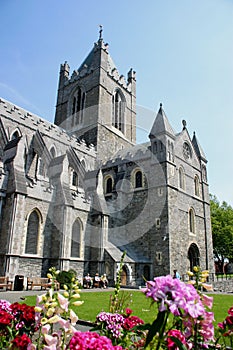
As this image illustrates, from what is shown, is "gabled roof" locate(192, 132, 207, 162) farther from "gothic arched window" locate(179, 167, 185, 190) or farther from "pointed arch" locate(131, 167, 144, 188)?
"pointed arch" locate(131, 167, 144, 188)

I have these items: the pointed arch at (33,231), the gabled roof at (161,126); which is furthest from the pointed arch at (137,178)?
the pointed arch at (33,231)

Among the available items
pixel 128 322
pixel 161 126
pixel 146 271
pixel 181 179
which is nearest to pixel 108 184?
pixel 181 179

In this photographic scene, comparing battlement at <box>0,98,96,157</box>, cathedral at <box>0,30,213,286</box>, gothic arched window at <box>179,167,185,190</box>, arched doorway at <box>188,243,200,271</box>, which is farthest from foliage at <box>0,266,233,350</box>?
arched doorway at <box>188,243,200,271</box>

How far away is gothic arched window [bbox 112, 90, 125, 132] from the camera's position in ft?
126

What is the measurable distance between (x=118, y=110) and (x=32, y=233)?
80.9ft

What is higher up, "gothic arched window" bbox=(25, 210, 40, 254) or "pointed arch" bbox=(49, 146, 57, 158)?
"pointed arch" bbox=(49, 146, 57, 158)

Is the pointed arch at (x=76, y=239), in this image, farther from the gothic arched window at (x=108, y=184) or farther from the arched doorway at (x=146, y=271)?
the gothic arched window at (x=108, y=184)

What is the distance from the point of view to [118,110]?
3900cm

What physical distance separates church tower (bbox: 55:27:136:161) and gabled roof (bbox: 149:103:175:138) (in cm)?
815

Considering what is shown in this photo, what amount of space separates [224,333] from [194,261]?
26294 mm

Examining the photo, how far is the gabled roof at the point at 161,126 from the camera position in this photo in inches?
1033

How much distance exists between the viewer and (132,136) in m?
40.4

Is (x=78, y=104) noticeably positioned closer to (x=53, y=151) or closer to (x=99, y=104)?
(x=99, y=104)

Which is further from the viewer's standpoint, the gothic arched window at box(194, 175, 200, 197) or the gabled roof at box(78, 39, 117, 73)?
the gabled roof at box(78, 39, 117, 73)
